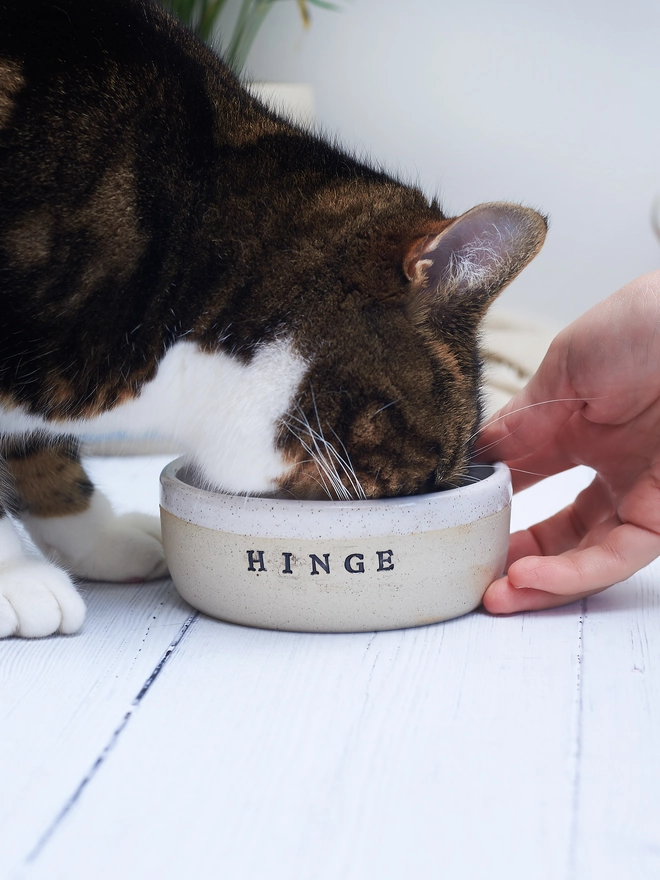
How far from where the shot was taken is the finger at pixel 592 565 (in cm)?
93

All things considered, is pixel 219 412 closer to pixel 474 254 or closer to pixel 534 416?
pixel 474 254

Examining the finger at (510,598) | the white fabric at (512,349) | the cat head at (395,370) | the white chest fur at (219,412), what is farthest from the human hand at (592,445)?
the white fabric at (512,349)

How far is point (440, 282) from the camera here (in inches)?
35.6

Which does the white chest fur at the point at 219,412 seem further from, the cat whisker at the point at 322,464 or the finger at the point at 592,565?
the finger at the point at 592,565

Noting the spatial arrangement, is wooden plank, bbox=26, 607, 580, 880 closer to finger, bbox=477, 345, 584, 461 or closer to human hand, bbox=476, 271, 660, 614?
human hand, bbox=476, 271, 660, 614

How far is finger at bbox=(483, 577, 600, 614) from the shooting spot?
3.08ft

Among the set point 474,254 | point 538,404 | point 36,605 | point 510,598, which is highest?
point 474,254

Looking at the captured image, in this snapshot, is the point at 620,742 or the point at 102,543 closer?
the point at 620,742

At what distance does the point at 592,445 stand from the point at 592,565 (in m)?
0.24

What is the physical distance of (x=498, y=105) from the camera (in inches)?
87.1

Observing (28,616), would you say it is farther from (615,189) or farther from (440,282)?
(615,189)

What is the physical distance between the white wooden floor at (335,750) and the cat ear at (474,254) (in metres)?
0.35

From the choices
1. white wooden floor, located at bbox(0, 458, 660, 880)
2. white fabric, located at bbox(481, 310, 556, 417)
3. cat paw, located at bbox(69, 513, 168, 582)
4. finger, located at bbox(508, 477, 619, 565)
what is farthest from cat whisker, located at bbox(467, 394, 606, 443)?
white fabric, located at bbox(481, 310, 556, 417)

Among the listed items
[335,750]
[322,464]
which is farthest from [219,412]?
[335,750]
